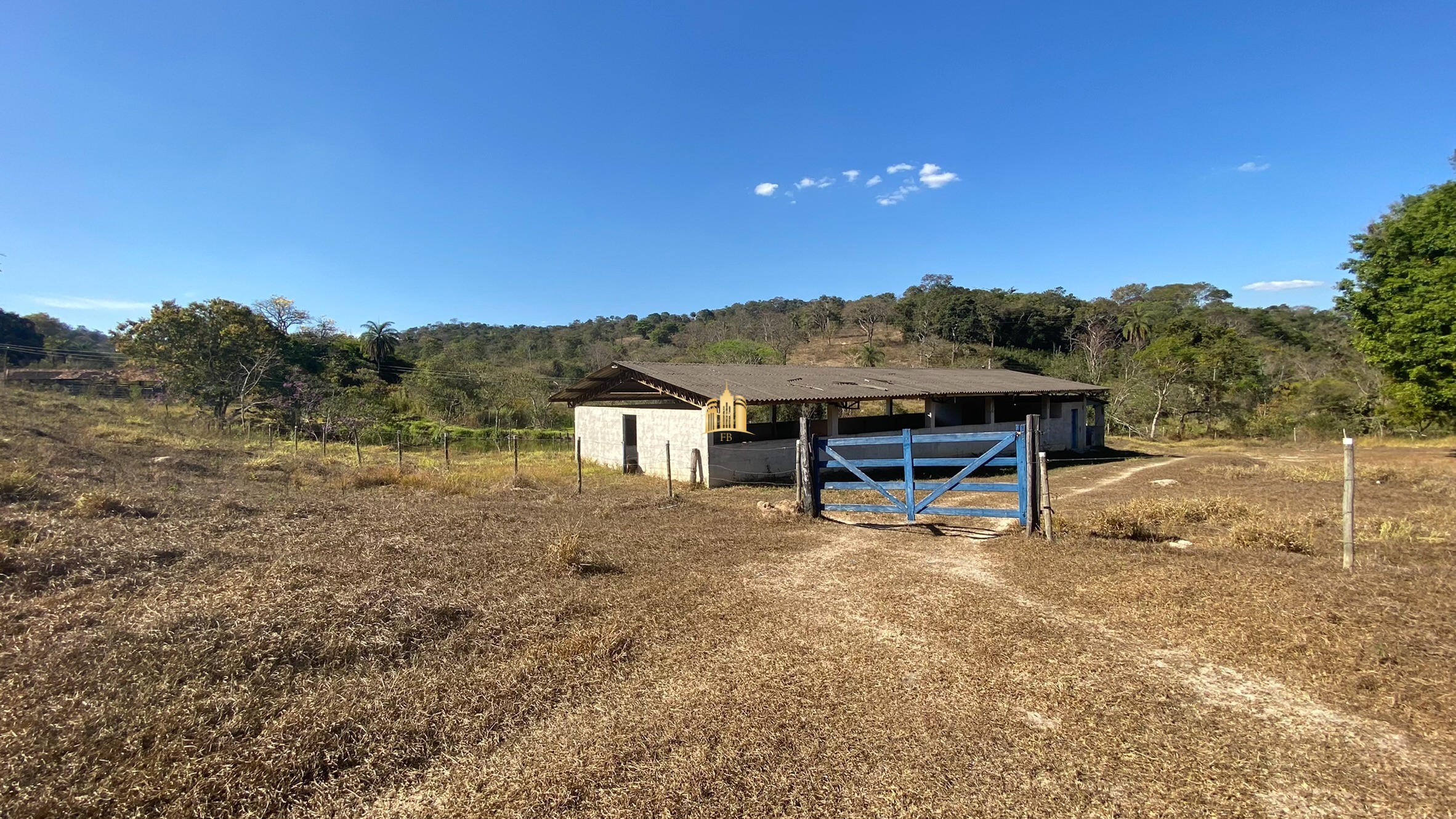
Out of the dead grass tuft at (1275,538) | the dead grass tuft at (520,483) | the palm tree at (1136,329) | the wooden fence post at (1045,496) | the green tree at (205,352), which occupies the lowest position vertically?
the dead grass tuft at (520,483)

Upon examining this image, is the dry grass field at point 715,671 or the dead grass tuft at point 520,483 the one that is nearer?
the dry grass field at point 715,671

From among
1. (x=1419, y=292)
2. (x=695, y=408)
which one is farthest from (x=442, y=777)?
(x=1419, y=292)

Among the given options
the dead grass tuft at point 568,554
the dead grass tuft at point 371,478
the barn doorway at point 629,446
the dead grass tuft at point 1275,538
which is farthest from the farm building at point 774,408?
the dead grass tuft at point 1275,538

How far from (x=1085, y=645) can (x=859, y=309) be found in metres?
79.7

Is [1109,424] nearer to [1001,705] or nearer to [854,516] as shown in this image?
[854,516]

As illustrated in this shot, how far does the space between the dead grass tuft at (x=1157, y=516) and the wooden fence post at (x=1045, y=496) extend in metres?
0.96

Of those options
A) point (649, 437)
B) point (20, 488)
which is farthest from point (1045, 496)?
point (20, 488)

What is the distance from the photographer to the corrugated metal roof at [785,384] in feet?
56.7

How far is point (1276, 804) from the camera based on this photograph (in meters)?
2.90

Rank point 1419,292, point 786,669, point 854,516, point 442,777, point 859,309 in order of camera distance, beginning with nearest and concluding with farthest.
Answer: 1. point 442,777
2. point 786,669
3. point 854,516
4. point 1419,292
5. point 859,309

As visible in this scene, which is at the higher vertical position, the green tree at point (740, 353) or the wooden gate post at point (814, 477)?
the green tree at point (740, 353)

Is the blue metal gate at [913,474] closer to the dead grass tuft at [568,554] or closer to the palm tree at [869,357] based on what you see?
the dead grass tuft at [568,554]

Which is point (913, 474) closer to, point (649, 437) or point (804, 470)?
point (804, 470)

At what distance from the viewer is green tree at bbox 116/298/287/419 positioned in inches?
1212
